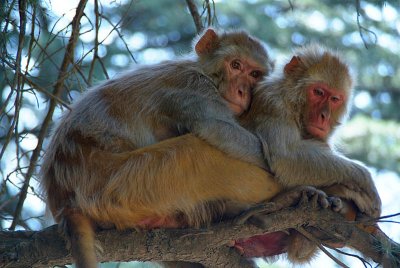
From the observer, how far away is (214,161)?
530 cm

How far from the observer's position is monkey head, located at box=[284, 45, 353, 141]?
5.78 metres

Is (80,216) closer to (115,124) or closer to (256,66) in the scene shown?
(115,124)

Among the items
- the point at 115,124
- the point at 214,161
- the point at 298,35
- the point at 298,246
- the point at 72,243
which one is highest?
the point at 298,35

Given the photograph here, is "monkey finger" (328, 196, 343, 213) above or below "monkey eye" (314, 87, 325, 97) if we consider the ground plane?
below

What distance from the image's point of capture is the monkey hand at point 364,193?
17.5 ft

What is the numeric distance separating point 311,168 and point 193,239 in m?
1.09

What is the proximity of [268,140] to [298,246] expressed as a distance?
2.79ft

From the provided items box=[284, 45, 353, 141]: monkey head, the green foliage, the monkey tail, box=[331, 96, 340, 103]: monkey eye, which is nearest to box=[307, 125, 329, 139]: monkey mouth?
box=[284, 45, 353, 141]: monkey head

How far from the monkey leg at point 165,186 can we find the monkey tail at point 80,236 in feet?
0.28

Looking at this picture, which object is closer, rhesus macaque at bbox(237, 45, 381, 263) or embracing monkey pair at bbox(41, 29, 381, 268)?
embracing monkey pair at bbox(41, 29, 381, 268)

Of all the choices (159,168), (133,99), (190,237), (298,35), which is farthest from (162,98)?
(298,35)

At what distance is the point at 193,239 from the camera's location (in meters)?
5.13

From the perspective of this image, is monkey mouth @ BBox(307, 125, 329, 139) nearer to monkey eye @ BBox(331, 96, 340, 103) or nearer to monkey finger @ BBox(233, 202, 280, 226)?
monkey eye @ BBox(331, 96, 340, 103)

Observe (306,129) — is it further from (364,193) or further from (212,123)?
(212,123)
